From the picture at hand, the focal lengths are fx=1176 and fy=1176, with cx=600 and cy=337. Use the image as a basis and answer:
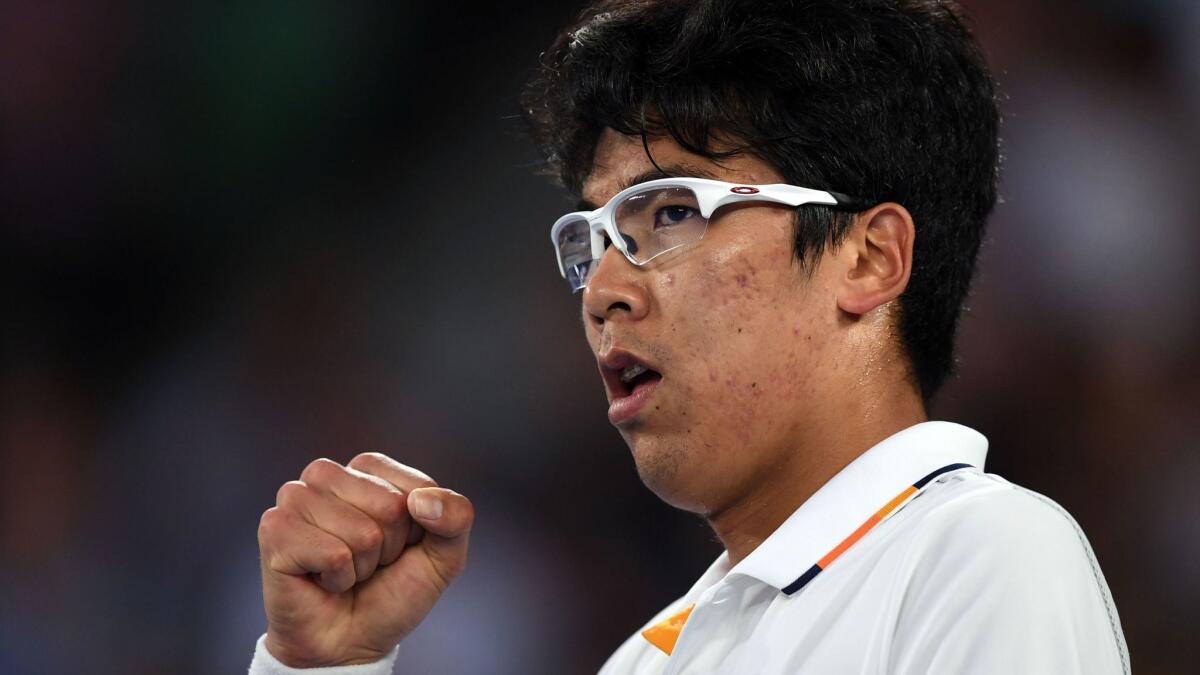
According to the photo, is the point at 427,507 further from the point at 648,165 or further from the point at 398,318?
the point at 398,318

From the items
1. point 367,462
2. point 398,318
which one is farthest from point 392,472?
point 398,318

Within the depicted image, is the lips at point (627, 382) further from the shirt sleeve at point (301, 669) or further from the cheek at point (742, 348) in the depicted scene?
the shirt sleeve at point (301, 669)

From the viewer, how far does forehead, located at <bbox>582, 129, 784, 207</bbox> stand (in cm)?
157

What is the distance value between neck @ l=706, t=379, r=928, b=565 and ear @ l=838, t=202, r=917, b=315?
134 mm

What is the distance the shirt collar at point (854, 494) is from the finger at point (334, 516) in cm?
48

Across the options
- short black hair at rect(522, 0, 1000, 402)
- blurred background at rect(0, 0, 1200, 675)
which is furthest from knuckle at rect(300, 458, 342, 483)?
blurred background at rect(0, 0, 1200, 675)

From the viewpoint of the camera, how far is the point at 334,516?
5.00 ft

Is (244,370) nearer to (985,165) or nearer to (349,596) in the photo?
(349,596)

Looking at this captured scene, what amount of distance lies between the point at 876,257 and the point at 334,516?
31.9 inches

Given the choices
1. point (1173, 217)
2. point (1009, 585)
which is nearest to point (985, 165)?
point (1009, 585)

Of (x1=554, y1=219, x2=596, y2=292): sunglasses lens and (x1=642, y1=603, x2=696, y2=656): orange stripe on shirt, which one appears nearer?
(x1=642, y1=603, x2=696, y2=656): orange stripe on shirt

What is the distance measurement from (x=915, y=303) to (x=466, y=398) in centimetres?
228

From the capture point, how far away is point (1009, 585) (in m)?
1.11

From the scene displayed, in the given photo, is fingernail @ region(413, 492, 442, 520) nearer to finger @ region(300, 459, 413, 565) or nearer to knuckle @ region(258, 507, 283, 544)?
finger @ region(300, 459, 413, 565)
